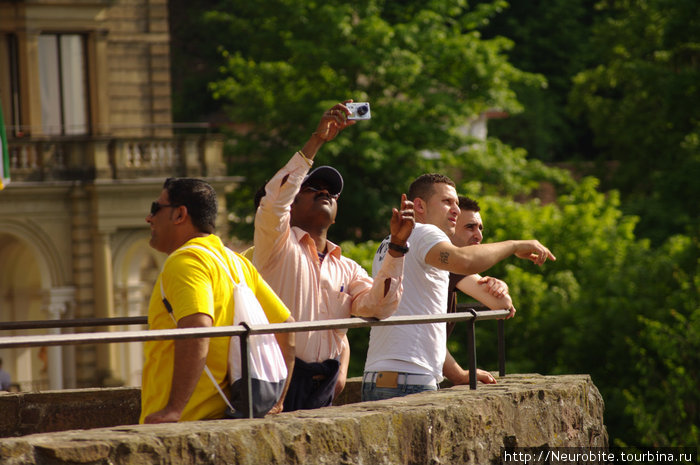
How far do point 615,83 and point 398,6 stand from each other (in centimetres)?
696

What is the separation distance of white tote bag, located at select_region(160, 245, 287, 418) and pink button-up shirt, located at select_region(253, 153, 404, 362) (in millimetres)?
560

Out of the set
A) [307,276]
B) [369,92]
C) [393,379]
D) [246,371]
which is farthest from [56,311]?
[246,371]

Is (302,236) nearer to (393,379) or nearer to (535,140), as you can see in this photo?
(393,379)

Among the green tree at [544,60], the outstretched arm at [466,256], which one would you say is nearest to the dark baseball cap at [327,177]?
the outstretched arm at [466,256]

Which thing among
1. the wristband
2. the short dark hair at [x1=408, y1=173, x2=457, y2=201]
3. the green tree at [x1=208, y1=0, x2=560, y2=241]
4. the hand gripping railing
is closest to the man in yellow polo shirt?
the hand gripping railing

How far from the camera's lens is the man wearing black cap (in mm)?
6598

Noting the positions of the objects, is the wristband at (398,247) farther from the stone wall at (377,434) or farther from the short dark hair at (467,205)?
the short dark hair at (467,205)

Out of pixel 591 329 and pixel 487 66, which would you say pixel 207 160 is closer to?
pixel 487 66

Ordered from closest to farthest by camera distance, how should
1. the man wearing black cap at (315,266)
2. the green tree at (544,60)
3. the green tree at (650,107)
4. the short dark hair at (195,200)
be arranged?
the short dark hair at (195,200) < the man wearing black cap at (315,266) < the green tree at (650,107) < the green tree at (544,60)

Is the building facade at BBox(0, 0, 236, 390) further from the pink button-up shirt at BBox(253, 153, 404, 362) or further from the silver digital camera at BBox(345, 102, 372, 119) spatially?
the silver digital camera at BBox(345, 102, 372, 119)

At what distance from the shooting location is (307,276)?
691 cm

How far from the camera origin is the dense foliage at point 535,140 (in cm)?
2189

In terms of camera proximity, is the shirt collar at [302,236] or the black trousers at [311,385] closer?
the black trousers at [311,385]

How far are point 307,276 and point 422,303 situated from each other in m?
0.61
